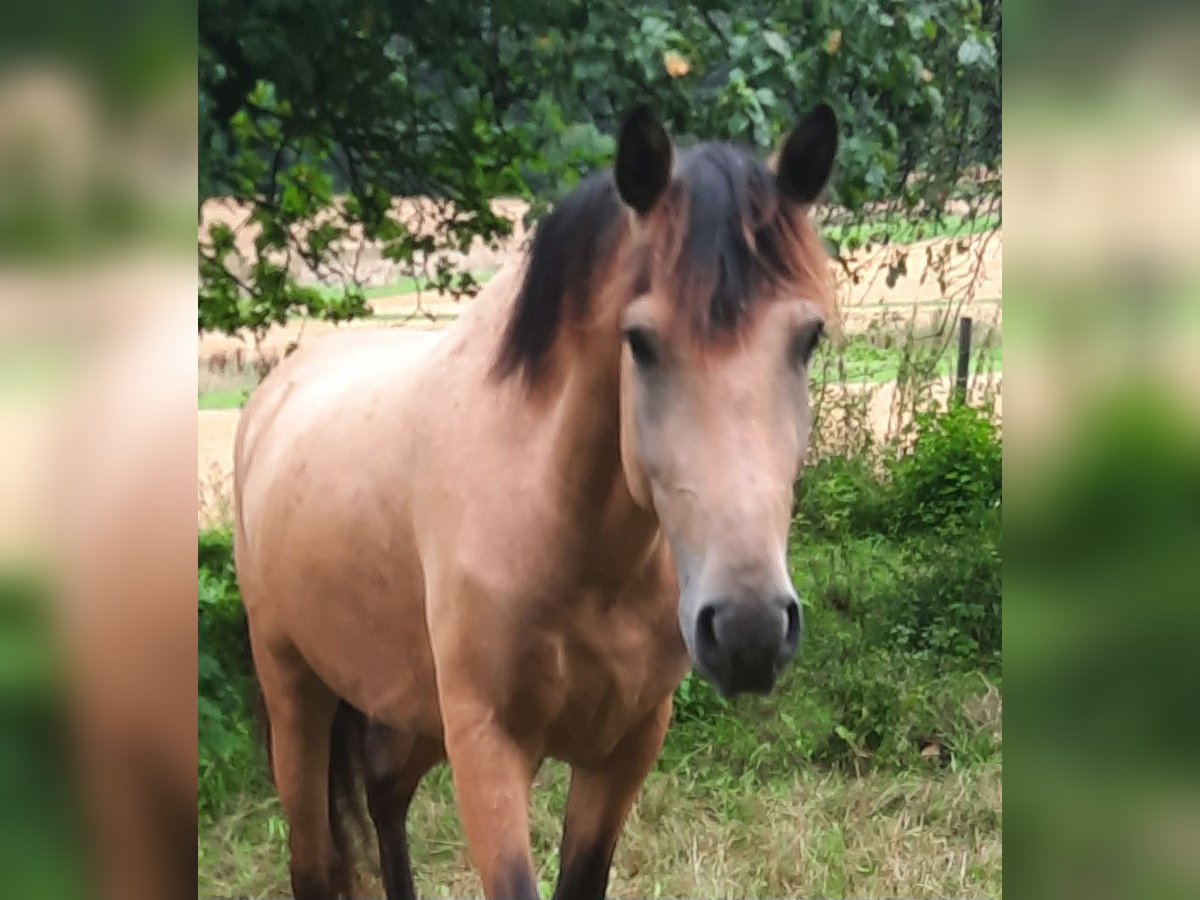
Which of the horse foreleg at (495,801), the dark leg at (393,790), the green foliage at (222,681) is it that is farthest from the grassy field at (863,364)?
the horse foreleg at (495,801)

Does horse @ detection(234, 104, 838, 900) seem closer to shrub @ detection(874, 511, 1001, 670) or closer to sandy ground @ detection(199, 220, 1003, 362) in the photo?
sandy ground @ detection(199, 220, 1003, 362)

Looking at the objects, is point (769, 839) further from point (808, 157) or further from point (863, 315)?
point (808, 157)

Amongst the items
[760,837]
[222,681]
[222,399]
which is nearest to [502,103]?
[222,399]

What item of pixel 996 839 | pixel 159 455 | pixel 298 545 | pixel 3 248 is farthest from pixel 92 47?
pixel 996 839

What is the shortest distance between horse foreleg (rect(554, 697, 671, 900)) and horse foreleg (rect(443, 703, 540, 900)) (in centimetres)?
25

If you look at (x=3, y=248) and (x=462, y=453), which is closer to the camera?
(x=3, y=248)

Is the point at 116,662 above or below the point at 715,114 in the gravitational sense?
below

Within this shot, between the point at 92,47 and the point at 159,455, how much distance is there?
0.42 meters

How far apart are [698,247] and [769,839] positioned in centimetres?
145

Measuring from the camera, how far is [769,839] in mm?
2588

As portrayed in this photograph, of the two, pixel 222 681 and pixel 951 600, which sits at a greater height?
pixel 951 600

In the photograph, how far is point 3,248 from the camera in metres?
1.21

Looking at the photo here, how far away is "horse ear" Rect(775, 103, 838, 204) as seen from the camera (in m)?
1.69

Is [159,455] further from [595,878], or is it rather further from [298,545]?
[595,878]
